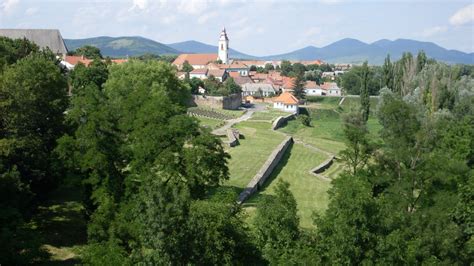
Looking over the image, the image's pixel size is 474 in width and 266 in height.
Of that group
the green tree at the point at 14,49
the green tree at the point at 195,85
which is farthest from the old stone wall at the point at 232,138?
the green tree at the point at 195,85

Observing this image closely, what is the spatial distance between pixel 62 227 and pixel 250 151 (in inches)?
893

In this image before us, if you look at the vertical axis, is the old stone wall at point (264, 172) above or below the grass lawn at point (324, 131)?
above

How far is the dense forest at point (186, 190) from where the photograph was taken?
15109 mm

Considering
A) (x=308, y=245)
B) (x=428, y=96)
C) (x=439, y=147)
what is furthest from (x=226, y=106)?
(x=308, y=245)

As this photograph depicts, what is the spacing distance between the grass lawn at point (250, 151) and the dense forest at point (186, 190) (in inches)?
345

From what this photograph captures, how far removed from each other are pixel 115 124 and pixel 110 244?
7.67 meters

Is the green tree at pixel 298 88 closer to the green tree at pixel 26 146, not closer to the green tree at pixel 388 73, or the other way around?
the green tree at pixel 388 73

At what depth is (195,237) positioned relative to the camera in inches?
563

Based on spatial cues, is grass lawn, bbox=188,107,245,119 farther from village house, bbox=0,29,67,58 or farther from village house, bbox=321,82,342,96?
village house, bbox=321,82,342,96

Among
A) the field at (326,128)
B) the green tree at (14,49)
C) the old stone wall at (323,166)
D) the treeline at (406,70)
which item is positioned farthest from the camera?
the treeline at (406,70)

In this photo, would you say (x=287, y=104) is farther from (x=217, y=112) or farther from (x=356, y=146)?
(x=356, y=146)

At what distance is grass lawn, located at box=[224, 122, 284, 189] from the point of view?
34469 mm

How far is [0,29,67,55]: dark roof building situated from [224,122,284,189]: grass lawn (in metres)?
46.5

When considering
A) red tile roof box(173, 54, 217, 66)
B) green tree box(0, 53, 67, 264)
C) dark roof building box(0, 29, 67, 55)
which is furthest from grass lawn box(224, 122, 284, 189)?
red tile roof box(173, 54, 217, 66)
